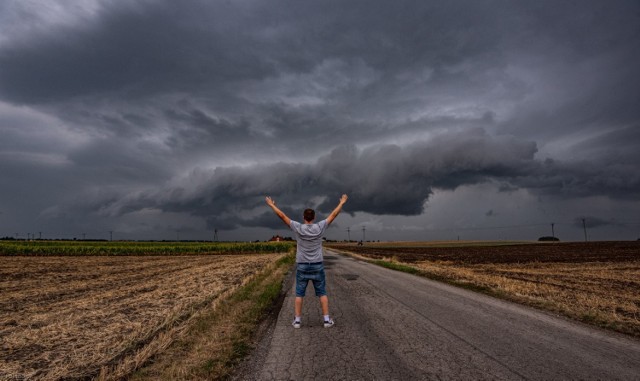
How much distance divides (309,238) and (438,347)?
9.19 ft

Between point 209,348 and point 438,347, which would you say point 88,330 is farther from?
point 438,347

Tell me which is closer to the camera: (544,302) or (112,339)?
(112,339)

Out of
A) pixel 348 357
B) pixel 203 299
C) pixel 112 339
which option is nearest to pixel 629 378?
pixel 348 357

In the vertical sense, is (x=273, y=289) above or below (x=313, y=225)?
below

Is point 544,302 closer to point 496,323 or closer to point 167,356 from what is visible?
point 496,323

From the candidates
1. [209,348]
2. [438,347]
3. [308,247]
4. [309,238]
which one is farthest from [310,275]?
[438,347]

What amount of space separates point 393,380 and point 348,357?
101 centimetres

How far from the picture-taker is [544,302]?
33.6 feet

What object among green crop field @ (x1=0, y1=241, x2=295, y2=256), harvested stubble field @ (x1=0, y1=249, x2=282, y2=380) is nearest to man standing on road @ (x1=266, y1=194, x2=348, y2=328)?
harvested stubble field @ (x1=0, y1=249, x2=282, y2=380)

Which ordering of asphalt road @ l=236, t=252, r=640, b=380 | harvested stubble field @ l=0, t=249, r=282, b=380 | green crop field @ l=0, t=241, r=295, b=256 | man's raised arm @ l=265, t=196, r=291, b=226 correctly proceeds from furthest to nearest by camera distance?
green crop field @ l=0, t=241, r=295, b=256 → man's raised arm @ l=265, t=196, r=291, b=226 → harvested stubble field @ l=0, t=249, r=282, b=380 → asphalt road @ l=236, t=252, r=640, b=380

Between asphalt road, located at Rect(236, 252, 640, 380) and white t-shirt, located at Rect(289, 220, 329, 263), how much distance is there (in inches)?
53.9

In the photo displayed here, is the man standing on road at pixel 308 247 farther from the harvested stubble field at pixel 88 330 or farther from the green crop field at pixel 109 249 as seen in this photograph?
the green crop field at pixel 109 249

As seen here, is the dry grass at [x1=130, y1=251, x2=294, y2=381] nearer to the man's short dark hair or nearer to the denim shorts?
the denim shorts

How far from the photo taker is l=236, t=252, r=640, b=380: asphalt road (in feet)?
15.1
